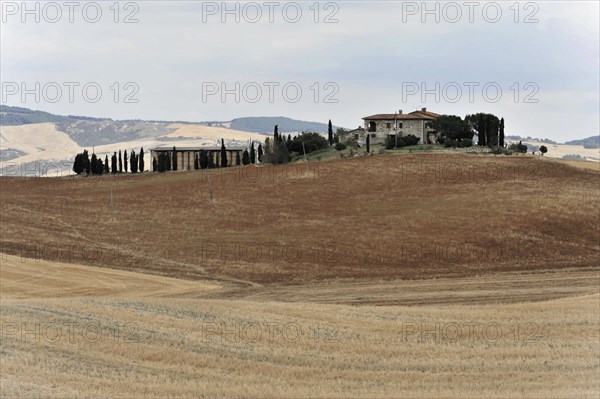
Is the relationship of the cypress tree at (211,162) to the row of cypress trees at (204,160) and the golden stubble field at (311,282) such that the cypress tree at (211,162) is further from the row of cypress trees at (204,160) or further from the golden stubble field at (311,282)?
the golden stubble field at (311,282)

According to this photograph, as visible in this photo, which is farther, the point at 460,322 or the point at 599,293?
the point at 599,293

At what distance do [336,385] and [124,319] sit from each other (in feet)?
40.5

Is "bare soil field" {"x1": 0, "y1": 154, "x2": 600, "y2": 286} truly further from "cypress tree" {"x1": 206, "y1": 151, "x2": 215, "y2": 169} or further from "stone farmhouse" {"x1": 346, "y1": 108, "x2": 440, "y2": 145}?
"cypress tree" {"x1": 206, "y1": 151, "x2": 215, "y2": 169}

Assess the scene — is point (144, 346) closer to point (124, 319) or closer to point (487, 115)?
point (124, 319)

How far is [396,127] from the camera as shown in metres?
129

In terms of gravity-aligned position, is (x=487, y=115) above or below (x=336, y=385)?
above

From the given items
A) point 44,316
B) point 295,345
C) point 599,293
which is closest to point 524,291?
point 599,293

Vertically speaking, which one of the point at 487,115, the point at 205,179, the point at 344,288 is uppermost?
the point at 487,115

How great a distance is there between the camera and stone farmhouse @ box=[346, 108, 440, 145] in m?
128

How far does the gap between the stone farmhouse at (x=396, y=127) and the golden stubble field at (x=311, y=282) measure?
72.1ft

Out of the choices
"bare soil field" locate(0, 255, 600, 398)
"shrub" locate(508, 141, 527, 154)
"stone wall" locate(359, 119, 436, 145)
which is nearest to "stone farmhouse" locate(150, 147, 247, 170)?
"stone wall" locate(359, 119, 436, 145)

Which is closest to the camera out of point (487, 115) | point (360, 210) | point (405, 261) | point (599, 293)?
point (599, 293)

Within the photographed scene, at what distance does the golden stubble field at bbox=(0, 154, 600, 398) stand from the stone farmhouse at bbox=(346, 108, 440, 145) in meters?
22.0

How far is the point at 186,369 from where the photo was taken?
86.7ft
